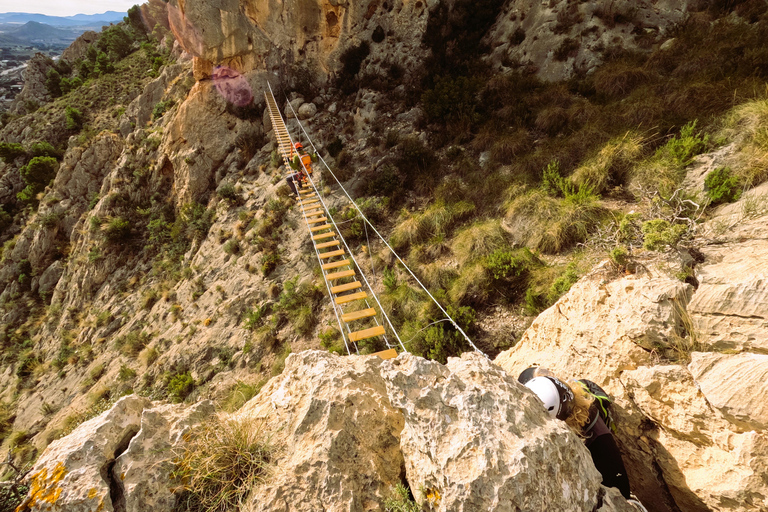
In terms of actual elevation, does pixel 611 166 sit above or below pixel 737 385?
above

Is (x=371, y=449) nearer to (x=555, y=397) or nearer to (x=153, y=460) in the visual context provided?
(x=555, y=397)

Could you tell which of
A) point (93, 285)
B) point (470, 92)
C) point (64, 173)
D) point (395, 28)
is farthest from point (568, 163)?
point (64, 173)

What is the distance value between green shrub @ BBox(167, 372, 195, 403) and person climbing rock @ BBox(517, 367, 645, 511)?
383 inches

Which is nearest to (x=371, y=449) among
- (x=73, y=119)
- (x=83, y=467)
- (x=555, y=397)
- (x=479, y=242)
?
(x=555, y=397)

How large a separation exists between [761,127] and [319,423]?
9.22 meters

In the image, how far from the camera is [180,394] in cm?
883

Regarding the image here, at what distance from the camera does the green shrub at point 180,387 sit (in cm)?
874

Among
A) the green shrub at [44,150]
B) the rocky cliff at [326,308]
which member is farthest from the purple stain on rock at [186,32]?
the green shrub at [44,150]

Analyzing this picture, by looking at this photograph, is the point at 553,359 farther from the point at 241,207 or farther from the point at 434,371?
the point at 241,207

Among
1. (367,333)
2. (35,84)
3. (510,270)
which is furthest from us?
(35,84)

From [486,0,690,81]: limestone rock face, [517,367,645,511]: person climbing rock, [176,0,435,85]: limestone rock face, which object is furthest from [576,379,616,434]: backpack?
[176,0,435,85]: limestone rock face

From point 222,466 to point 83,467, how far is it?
104 cm

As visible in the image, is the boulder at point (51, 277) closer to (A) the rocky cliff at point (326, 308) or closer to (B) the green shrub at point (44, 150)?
(A) the rocky cliff at point (326, 308)

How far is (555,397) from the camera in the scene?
2.60 meters
